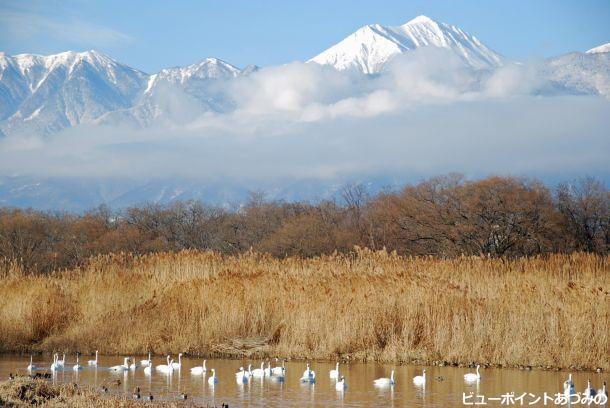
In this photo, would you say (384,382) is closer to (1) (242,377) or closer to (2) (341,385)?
(2) (341,385)

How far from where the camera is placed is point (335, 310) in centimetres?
2139

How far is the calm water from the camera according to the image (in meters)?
16.2

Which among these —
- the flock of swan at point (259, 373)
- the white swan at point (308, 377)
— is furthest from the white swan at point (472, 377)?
the white swan at point (308, 377)

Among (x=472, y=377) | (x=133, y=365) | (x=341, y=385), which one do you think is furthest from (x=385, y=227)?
(x=341, y=385)

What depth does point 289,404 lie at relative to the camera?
1595 centimetres

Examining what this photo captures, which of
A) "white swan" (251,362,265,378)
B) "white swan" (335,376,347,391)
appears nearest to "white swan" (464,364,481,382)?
"white swan" (335,376,347,391)

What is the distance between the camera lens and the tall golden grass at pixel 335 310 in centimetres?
1988

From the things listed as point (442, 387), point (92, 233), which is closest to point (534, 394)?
point (442, 387)

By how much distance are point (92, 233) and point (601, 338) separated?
47282mm

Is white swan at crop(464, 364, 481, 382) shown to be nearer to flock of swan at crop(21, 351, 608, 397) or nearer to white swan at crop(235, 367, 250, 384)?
flock of swan at crop(21, 351, 608, 397)

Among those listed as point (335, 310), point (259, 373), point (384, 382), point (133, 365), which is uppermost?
point (335, 310)

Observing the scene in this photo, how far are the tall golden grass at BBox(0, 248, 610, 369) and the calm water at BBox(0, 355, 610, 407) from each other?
0.80 m

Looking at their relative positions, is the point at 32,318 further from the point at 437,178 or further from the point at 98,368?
the point at 437,178

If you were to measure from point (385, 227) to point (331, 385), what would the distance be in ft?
126
